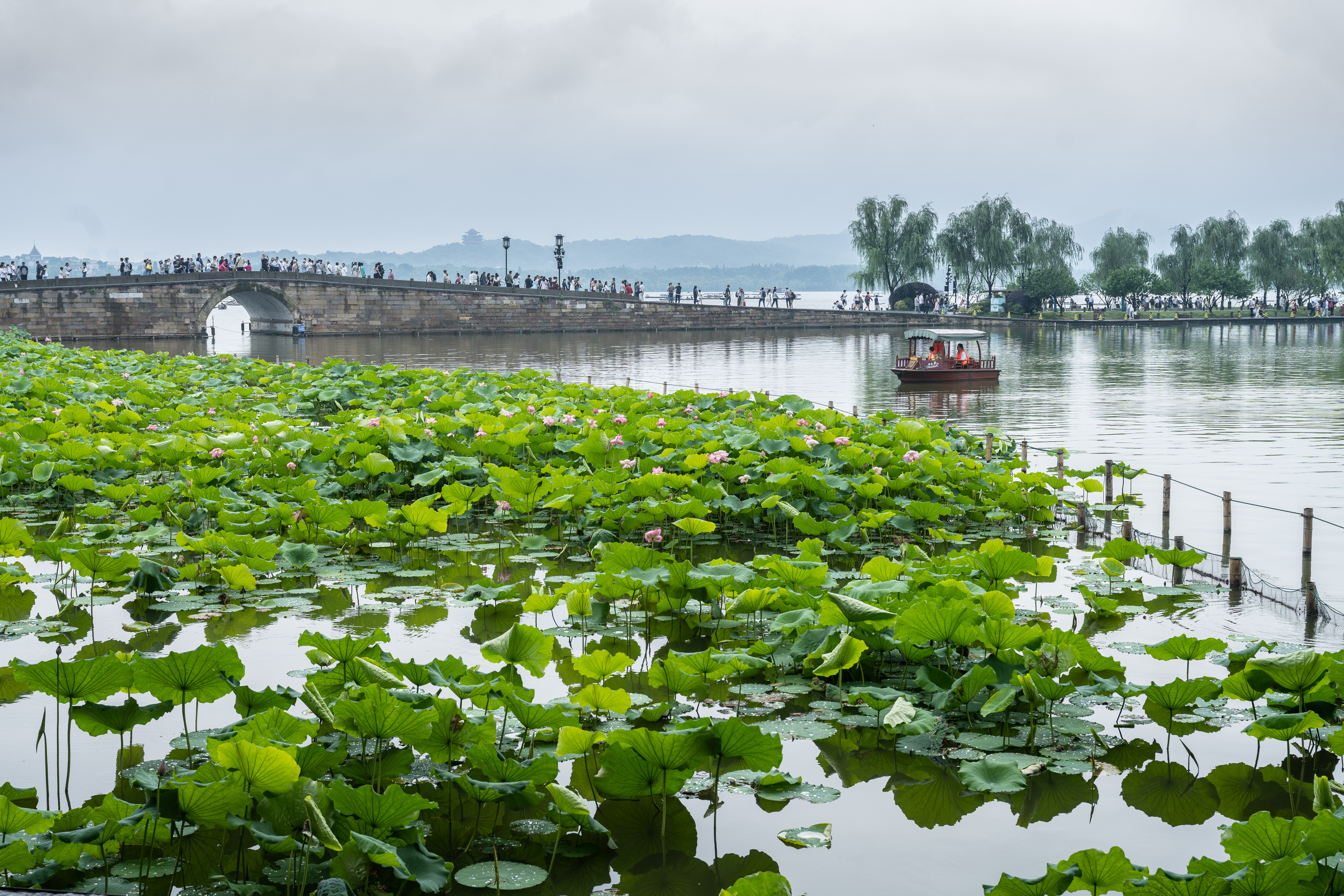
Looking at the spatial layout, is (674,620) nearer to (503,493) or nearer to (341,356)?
(503,493)

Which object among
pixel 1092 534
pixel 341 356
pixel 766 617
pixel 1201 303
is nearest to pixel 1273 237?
pixel 1201 303

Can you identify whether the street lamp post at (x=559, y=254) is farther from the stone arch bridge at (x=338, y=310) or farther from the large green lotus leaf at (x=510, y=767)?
the large green lotus leaf at (x=510, y=767)

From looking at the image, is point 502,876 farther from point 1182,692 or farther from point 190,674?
point 1182,692

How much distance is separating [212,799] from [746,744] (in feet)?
4.82

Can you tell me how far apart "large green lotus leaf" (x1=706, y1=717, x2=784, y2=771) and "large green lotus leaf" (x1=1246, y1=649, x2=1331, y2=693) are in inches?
71.2

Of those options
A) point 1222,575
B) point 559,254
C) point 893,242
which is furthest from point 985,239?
point 1222,575

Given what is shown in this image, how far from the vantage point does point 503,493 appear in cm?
793

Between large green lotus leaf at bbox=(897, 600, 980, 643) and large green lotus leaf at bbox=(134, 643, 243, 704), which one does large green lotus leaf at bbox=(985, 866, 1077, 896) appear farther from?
large green lotus leaf at bbox=(134, 643, 243, 704)

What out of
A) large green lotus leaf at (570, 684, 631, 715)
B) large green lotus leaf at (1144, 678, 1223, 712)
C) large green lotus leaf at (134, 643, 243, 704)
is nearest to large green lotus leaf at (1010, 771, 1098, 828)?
large green lotus leaf at (1144, 678, 1223, 712)

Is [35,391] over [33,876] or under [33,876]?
over

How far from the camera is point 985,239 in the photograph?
196 feet

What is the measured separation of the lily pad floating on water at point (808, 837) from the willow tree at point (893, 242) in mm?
59116

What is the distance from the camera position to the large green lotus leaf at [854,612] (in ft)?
14.6

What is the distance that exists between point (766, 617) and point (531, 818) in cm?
241
